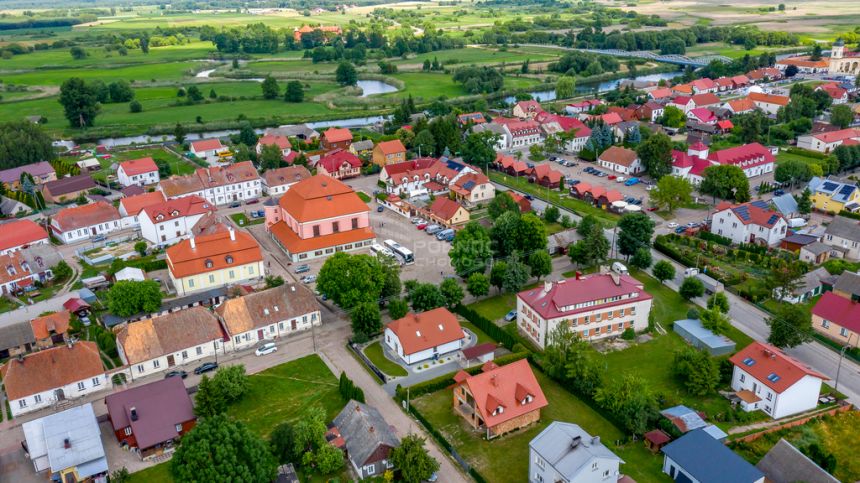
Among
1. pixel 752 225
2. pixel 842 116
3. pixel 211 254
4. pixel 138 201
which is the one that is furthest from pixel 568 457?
pixel 842 116

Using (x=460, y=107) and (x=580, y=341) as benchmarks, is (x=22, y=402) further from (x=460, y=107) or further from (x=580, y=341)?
(x=460, y=107)

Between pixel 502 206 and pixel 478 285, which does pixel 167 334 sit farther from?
pixel 502 206

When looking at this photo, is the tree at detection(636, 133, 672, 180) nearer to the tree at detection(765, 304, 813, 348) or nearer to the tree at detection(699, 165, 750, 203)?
the tree at detection(699, 165, 750, 203)

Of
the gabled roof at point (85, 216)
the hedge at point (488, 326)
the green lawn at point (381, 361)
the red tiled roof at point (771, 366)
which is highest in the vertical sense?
the gabled roof at point (85, 216)

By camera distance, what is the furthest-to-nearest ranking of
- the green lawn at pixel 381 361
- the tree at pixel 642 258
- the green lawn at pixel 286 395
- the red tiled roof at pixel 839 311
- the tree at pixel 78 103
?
the tree at pixel 78 103 < the tree at pixel 642 258 < the red tiled roof at pixel 839 311 < the green lawn at pixel 381 361 < the green lawn at pixel 286 395

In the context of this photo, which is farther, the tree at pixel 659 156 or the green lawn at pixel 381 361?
the tree at pixel 659 156

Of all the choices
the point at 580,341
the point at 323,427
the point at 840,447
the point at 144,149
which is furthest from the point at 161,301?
the point at 144,149

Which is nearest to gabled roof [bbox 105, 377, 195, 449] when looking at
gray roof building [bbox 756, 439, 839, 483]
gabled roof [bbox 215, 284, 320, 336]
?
gabled roof [bbox 215, 284, 320, 336]

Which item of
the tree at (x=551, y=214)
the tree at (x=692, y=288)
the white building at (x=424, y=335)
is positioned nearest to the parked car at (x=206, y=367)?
the white building at (x=424, y=335)

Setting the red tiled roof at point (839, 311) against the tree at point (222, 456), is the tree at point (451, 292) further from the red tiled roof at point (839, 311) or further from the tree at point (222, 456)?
the red tiled roof at point (839, 311)
